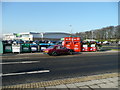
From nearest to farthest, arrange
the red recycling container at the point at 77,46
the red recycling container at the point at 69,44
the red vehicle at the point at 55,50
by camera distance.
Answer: the red vehicle at the point at 55,50 → the red recycling container at the point at 77,46 → the red recycling container at the point at 69,44

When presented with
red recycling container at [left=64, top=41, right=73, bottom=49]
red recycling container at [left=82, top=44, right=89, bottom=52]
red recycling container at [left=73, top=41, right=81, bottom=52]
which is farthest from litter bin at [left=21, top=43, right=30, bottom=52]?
red recycling container at [left=82, top=44, right=89, bottom=52]

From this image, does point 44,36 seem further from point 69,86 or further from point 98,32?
point 69,86

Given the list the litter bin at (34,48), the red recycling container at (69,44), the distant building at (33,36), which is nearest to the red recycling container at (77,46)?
the red recycling container at (69,44)

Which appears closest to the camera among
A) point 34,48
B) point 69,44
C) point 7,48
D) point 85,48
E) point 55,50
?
point 55,50

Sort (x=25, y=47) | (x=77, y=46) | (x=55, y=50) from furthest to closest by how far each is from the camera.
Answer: (x=77, y=46) → (x=25, y=47) → (x=55, y=50)

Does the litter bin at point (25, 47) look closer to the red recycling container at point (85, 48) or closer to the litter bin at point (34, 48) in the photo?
the litter bin at point (34, 48)

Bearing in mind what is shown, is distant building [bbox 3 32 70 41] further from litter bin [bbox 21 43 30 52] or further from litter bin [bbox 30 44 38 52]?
litter bin [bbox 21 43 30 52]

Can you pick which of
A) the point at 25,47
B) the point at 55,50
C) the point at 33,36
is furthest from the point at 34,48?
the point at 33,36

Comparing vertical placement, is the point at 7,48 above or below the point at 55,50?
above

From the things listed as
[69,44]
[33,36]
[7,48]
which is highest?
[33,36]

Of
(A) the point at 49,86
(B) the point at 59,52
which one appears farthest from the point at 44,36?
(A) the point at 49,86

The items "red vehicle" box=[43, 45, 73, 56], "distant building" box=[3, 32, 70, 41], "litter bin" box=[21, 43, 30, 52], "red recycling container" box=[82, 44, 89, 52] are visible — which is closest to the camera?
"red vehicle" box=[43, 45, 73, 56]

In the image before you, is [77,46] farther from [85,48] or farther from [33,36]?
[33,36]

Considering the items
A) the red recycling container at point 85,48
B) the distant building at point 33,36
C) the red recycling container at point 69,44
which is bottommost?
the red recycling container at point 85,48
